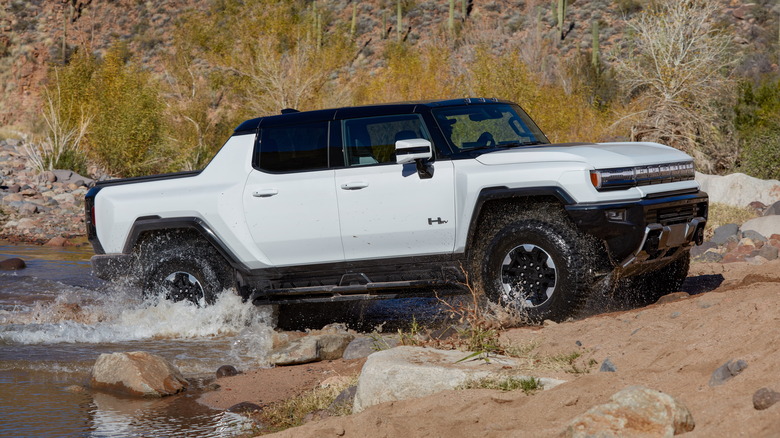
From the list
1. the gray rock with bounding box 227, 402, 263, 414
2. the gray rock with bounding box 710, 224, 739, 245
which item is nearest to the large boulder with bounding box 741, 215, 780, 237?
the gray rock with bounding box 710, 224, 739, 245

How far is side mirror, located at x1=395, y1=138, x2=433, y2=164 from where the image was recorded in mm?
7371

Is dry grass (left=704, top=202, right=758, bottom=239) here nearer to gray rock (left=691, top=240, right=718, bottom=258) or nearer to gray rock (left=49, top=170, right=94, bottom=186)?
gray rock (left=691, top=240, right=718, bottom=258)

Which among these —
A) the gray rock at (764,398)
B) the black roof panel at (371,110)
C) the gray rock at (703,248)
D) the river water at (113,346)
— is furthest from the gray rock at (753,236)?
the gray rock at (764,398)

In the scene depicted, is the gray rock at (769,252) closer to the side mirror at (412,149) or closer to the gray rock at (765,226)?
the gray rock at (765,226)

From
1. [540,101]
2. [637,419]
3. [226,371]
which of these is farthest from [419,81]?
[637,419]

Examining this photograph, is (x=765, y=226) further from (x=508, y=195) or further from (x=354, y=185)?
(x=354, y=185)

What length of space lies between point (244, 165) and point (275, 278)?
1019 millimetres

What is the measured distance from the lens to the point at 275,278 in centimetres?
834

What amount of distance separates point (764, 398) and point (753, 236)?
28.2ft

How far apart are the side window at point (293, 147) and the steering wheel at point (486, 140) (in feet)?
4.22

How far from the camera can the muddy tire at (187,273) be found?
8.60 meters

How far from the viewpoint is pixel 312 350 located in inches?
303

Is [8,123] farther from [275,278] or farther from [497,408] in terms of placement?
[497,408]

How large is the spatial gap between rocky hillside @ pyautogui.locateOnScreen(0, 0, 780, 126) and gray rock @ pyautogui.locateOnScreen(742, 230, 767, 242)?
76.7ft
